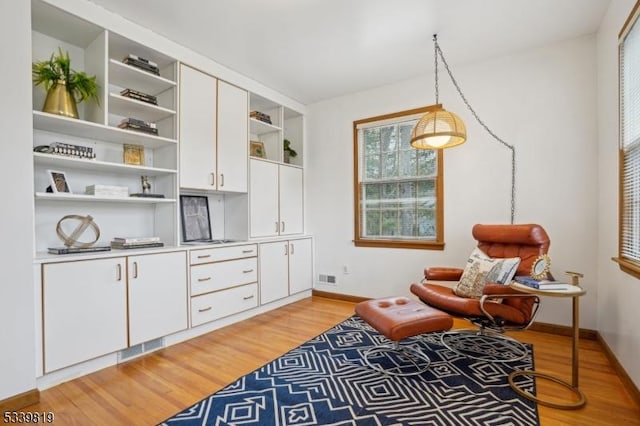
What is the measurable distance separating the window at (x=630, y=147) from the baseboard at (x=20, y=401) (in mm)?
3664

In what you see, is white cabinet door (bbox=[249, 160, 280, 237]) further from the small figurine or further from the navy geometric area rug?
the navy geometric area rug

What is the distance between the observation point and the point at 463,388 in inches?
79.5

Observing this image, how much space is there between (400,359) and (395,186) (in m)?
2.14

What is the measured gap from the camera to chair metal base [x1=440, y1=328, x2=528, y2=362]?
2.48 m

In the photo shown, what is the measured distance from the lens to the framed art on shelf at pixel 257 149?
13.0 ft

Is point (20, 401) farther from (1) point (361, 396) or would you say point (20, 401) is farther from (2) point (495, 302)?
(2) point (495, 302)

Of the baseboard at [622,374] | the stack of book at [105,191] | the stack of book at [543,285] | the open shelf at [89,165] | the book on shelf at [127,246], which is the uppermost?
the open shelf at [89,165]

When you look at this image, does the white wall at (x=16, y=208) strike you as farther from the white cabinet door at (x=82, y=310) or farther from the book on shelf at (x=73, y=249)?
the book on shelf at (x=73, y=249)

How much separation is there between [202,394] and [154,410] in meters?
0.27

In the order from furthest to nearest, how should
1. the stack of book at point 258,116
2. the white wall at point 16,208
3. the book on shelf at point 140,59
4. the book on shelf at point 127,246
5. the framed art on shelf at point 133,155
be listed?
1. the stack of book at point 258,116
2. the framed art on shelf at point 133,155
3. the book on shelf at point 140,59
4. the book on shelf at point 127,246
5. the white wall at point 16,208

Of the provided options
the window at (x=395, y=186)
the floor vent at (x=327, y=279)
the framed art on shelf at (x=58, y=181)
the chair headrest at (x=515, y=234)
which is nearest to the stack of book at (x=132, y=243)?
the framed art on shelf at (x=58, y=181)

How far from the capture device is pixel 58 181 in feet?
7.73

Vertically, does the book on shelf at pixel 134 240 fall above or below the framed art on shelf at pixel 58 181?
below

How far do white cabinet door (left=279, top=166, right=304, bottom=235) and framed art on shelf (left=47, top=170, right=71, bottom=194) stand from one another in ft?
7.38
